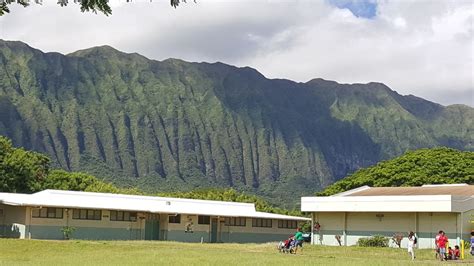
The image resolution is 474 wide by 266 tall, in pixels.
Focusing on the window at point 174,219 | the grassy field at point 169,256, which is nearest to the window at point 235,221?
the window at point 174,219

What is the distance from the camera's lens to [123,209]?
48.2m

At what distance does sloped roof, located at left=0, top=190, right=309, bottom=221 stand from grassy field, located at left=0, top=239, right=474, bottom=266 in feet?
21.8

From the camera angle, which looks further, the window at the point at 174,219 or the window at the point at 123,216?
the window at the point at 174,219

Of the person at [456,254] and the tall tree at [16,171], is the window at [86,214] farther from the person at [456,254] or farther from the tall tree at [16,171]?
the person at [456,254]

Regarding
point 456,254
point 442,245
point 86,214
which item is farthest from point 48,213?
point 456,254

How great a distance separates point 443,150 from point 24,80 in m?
151

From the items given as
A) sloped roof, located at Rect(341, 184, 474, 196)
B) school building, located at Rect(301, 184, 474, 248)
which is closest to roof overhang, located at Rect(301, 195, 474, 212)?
school building, located at Rect(301, 184, 474, 248)

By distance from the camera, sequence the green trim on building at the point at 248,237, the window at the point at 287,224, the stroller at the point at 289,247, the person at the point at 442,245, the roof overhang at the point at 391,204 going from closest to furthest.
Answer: the person at the point at 442,245 < the stroller at the point at 289,247 < the roof overhang at the point at 391,204 < the green trim on building at the point at 248,237 < the window at the point at 287,224

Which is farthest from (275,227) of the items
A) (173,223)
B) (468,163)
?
(468,163)

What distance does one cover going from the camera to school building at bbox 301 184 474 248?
137 feet

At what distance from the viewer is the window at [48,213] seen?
4525 cm

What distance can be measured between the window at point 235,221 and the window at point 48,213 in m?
13.0

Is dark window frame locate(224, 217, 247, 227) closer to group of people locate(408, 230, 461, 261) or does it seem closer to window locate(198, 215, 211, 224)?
window locate(198, 215, 211, 224)

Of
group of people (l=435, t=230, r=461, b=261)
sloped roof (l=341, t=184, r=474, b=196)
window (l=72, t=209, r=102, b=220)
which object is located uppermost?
sloped roof (l=341, t=184, r=474, b=196)
